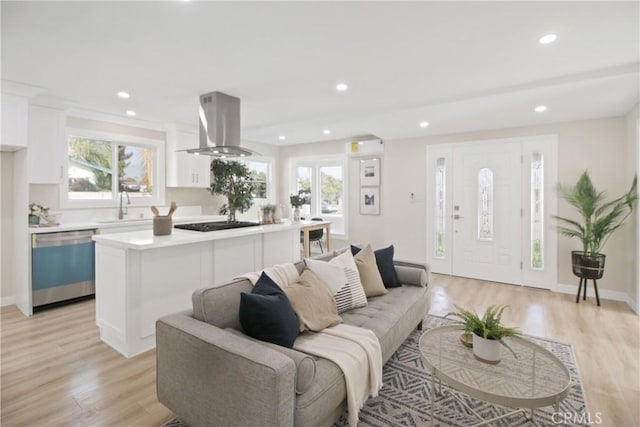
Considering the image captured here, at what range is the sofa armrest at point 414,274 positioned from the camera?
2.97 metres

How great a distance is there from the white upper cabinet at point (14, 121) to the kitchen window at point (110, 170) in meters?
0.76

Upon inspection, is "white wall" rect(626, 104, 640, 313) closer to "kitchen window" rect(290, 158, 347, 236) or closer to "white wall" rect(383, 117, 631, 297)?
"white wall" rect(383, 117, 631, 297)

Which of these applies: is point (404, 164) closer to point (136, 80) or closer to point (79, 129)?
point (136, 80)

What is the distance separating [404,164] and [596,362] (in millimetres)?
3781

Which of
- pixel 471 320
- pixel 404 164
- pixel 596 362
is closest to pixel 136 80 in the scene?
pixel 471 320

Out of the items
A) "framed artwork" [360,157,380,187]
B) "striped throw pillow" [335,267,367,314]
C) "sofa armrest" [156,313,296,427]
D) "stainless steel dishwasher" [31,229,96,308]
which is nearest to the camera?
"sofa armrest" [156,313,296,427]

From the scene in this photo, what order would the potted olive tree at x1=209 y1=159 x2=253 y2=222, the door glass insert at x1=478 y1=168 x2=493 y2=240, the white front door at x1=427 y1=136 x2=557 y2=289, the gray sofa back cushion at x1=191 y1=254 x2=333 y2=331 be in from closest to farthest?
the gray sofa back cushion at x1=191 y1=254 x2=333 y2=331, the potted olive tree at x1=209 y1=159 x2=253 y2=222, the white front door at x1=427 y1=136 x2=557 y2=289, the door glass insert at x1=478 y1=168 x2=493 y2=240

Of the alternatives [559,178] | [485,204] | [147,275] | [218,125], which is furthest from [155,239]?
[559,178]

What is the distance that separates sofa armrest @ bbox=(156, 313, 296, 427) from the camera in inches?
50.3

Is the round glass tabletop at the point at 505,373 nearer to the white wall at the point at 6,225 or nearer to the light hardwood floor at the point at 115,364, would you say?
the light hardwood floor at the point at 115,364

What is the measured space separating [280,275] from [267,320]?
1.76 feet

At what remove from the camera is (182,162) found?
16.7ft

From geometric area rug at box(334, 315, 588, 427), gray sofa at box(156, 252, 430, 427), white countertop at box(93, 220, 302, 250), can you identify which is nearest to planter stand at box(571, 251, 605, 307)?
geometric area rug at box(334, 315, 588, 427)

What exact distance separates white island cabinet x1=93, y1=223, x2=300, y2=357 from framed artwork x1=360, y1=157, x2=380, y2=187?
3.50m
